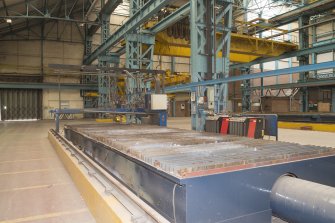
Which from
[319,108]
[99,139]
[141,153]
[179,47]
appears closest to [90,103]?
[179,47]

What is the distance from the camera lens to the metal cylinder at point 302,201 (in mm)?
1468

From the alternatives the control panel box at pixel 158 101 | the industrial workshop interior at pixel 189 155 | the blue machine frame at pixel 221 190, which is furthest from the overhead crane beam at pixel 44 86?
the blue machine frame at pixel 221 190

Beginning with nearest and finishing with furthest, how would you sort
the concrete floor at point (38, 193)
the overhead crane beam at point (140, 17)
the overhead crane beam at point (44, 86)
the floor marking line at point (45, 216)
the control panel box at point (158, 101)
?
the floor marking line at point (45, 216)
the concrete floor at point (38, 193)
the control panel box at point (158, 101)
the overhead crane beam at point (140, 17)
the overhead crane beam at point (44, 86)

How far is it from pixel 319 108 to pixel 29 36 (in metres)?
21.5

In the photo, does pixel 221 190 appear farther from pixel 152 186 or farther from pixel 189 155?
pixel 152 186

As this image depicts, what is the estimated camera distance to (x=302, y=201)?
1607 mm

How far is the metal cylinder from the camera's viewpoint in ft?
4.82

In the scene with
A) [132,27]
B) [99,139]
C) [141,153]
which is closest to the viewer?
[141,153]

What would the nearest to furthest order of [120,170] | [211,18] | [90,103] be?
[120,170], [211,18], [90,103]

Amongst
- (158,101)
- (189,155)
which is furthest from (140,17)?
(189,155)

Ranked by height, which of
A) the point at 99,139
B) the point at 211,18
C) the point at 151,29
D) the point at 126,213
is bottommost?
the point at 126,213

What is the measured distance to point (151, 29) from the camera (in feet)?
31.4

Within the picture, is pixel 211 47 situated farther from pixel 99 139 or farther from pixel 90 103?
pixel 90 103

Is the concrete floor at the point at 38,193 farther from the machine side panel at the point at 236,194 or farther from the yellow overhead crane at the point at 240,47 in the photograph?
the yellow overhead crane at the point at 240,47
